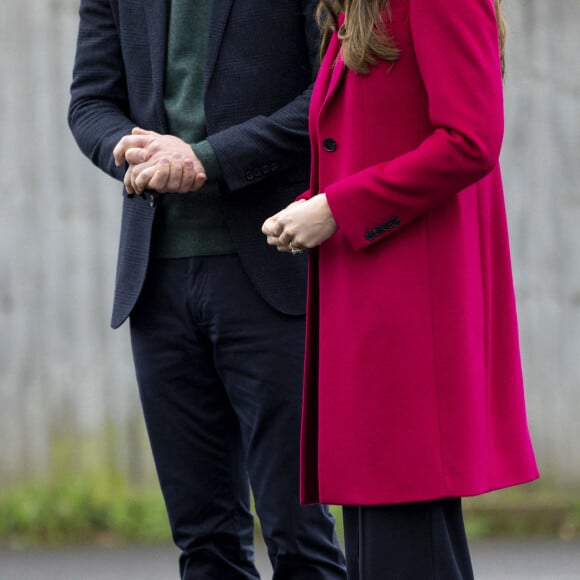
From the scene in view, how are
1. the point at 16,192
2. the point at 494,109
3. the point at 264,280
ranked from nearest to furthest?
the point at 494,109 < the point at 264,280 < the point at 16,192

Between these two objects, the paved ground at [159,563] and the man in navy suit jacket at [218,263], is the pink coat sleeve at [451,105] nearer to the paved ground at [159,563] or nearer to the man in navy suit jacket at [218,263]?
the man in navy suit jacket at [218,263]

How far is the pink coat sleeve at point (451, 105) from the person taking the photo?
6.96 feet

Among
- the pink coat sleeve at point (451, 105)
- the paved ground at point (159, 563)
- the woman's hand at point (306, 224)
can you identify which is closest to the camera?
the pink coat sleeve at point (451, 105)

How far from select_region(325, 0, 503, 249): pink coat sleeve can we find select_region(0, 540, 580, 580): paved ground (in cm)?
252

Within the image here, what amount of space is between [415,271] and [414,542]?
500mm

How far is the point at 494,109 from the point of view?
2148mm

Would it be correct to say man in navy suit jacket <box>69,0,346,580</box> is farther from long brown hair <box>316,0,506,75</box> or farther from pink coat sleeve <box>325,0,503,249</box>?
pink coat sleeve <box>325,0,503,249</box>

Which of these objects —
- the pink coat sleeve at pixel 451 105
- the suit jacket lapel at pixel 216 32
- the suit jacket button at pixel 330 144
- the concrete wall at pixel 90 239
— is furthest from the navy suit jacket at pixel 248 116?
the concrete wall at pixel 90 239

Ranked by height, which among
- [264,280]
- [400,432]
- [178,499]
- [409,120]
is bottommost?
[178,499]

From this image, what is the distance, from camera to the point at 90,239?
4676 mm

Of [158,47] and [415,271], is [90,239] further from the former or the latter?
[415,271]

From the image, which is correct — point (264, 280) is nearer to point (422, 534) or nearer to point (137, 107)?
point (137, 107)

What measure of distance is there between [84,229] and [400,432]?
2.68 metres

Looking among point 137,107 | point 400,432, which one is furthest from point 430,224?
point 137,107
